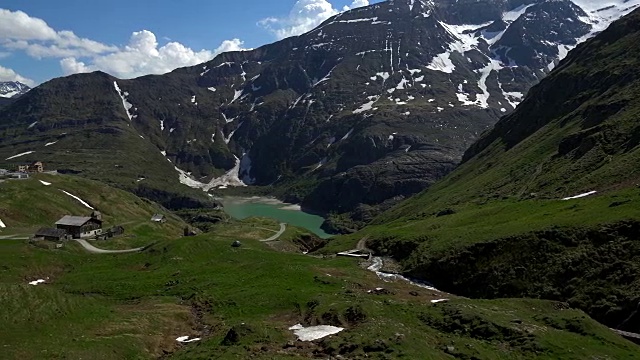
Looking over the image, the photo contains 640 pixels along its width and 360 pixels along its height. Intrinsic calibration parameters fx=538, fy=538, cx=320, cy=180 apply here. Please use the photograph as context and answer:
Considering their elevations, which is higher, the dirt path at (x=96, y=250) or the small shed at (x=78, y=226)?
the small shed at (x=78, y=226)

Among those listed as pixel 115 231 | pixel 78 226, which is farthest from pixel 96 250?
pixel 115 231

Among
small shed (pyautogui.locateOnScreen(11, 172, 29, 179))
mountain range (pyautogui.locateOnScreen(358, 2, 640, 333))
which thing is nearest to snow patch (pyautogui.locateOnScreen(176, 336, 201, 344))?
mountain range (pyautogui.locateOnScreen(358, 2, 640, 333))

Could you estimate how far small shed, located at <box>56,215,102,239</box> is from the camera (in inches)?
4077

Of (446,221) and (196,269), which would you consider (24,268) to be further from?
(446,221)

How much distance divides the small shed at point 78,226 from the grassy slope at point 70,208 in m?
5.66

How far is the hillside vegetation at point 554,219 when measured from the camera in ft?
200

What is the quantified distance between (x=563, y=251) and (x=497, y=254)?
8.63 metres

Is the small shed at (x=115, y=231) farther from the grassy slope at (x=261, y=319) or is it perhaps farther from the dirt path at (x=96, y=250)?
the grassy slope at (x=261, y=319)

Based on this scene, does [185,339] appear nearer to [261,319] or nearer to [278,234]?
[261,319]

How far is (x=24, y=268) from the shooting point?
71688mm

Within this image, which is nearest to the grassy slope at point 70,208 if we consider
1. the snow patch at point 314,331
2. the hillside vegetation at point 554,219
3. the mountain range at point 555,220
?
the hillside vegetation at point 554,219

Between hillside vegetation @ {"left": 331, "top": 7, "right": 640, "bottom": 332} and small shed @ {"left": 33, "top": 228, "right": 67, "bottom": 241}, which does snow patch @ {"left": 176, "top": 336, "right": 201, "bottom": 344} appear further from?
small shed @ {"left": 33, "top": 228, "right": 67, "bottom": 241}

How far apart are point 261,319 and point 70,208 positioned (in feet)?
338

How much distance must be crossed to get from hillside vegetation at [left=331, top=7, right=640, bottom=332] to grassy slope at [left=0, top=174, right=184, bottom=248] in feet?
150
